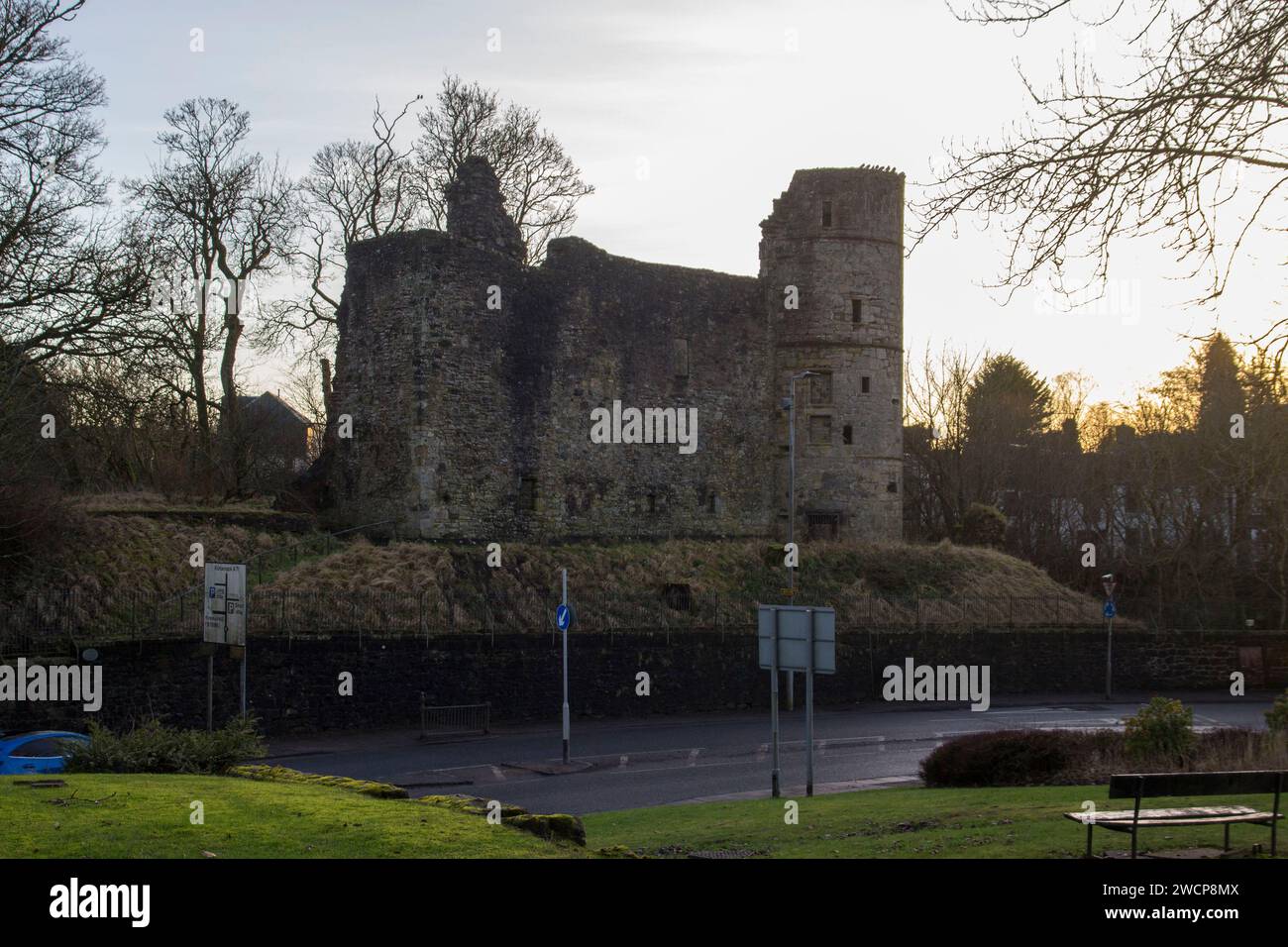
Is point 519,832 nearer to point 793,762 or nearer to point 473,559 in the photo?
point 793,762

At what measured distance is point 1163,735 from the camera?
1898 centimetres

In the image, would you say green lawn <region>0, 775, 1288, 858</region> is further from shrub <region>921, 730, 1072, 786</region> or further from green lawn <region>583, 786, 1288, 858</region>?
shrub <region>921, 730, 1072, 786</region>

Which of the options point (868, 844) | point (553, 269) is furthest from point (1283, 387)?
point (553, 269)

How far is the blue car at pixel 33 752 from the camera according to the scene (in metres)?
18.7

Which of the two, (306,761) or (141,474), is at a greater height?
(141,474)

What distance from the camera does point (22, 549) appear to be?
27172 mm

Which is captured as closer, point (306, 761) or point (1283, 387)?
point (1283, 387)

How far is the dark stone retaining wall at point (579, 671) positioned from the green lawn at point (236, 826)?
11544 mm

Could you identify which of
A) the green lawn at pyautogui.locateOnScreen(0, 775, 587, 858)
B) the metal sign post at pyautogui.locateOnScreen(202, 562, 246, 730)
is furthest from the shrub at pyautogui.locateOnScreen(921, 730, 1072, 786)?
the metal sign post at pyautogui.locateOnScreen(202, 562, 246, 730)

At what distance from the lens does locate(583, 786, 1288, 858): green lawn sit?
39.5ft

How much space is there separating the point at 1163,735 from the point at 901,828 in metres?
6.58

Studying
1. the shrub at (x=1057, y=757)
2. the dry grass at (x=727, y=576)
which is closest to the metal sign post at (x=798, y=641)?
the shrub at (x=1057, y=757)

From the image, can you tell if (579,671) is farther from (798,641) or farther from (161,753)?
(161,753)
